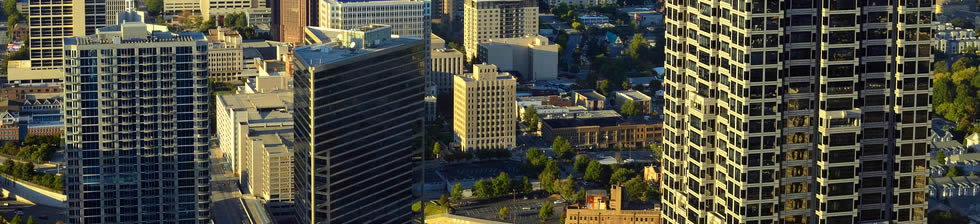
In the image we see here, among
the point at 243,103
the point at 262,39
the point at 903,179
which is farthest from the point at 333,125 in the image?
the point at 262,39

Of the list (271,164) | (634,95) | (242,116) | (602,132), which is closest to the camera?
(271,164)

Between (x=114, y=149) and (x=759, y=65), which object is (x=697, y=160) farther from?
(x=114, y=149)

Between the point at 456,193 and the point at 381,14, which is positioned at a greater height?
the point at 381,14

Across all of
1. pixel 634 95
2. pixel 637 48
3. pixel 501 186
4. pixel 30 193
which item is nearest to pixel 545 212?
pixel 501 186

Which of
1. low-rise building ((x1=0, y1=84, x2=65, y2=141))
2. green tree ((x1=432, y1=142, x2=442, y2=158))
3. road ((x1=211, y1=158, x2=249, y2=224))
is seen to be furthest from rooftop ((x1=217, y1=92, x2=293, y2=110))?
low-rise building ((x1=0, y1=84, x2=65, y2=141))

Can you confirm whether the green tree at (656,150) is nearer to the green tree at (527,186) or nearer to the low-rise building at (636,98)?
the low-rise building at (636,98)

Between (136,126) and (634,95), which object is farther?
(634,95)

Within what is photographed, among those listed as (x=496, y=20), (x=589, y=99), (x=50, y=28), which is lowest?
(x=589, y=99)

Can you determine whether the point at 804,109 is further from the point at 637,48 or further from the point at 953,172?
the point at 637,48
